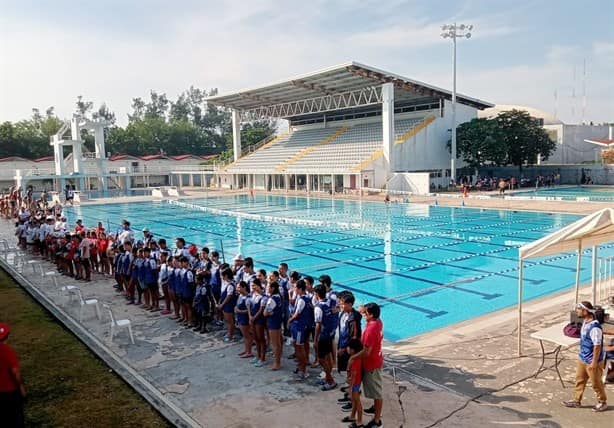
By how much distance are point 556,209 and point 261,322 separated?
67.7 ft

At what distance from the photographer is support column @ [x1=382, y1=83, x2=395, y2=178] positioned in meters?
34.4

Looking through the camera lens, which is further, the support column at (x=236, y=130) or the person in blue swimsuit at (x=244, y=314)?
the support column at (x=236, y=130)

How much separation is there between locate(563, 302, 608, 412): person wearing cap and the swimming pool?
23651 mm

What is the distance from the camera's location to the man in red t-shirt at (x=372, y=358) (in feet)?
14.8

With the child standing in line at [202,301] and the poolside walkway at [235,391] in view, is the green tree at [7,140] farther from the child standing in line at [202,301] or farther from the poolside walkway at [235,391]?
the child standing in line at [202,301]

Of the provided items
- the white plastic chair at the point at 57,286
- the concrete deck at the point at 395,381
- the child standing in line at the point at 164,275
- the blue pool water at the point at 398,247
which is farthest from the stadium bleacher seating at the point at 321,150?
the concrete deck at the point at 395,381

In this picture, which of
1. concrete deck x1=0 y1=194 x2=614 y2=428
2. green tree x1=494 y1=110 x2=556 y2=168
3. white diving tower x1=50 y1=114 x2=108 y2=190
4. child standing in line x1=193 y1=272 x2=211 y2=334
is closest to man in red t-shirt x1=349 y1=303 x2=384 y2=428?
concrete deck x1=0 y1=194 x2=614 y2=428

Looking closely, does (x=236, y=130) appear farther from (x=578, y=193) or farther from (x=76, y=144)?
(x=578, y=193)

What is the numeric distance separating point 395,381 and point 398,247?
10.7 metres

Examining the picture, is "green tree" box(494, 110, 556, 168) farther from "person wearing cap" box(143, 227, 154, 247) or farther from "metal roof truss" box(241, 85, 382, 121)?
"person wearing cap" box(143, 227, 154, 247)

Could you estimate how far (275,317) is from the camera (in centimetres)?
603

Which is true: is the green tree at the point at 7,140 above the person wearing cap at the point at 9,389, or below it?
above

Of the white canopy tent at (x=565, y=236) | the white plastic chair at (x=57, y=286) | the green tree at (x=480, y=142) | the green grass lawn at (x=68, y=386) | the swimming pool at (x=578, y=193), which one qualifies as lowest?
the green grass lawn at (x=68, y=386)

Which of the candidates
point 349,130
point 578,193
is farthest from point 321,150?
point 578,193
